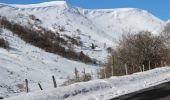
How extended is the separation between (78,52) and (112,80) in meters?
70.1

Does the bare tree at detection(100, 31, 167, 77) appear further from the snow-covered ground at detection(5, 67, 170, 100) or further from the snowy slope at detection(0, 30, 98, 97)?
the snow-covered ground at detection(5, 67, 170, 100)

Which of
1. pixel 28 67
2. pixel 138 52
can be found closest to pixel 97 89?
pixel 138 52

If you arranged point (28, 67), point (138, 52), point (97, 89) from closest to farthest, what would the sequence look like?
point (97, 89), point (138, 52), point (28, 67)

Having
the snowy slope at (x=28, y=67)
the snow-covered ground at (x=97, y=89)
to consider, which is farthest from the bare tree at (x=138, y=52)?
the snow-covered ground at (x=97, y=89)

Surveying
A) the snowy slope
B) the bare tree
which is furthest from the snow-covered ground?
the bare tree

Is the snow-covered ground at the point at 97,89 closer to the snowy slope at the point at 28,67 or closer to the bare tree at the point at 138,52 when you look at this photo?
the snowy slope at the point at 28,67

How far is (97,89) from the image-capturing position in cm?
2191

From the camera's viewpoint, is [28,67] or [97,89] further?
[28,67]

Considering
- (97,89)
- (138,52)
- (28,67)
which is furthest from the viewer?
(28,67)

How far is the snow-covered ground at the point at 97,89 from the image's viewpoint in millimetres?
19134

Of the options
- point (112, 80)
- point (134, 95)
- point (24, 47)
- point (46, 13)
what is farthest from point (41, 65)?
point (46, 13)

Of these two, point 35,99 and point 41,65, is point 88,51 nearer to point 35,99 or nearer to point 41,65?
point 41,65

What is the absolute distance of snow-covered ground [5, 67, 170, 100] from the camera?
1913cm

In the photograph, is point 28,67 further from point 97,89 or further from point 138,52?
point 97,89
